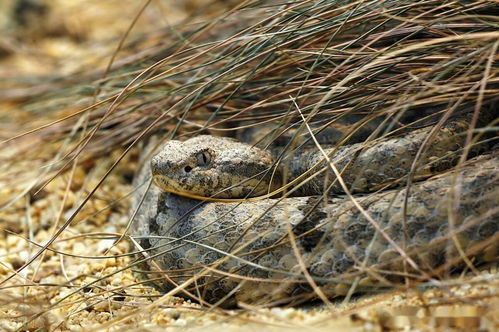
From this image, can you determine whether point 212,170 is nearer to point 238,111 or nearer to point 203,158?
point 203,158

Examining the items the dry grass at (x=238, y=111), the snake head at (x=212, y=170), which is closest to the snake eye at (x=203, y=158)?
the snake head at (x=212, y=170)

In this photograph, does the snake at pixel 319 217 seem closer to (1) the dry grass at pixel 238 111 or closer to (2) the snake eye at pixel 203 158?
(2) the snake eye at pixel 203 158

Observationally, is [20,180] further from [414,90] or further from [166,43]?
[414,90]

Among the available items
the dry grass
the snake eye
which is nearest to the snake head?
the snake eye

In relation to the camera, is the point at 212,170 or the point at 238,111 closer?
the point at 212,170

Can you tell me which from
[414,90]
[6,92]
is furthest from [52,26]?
[414,90]

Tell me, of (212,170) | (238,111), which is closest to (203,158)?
(212,170)
